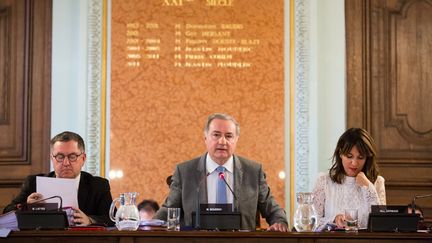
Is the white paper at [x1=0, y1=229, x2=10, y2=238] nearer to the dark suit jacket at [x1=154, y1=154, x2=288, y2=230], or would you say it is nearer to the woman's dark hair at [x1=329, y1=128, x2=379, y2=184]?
the dark suit jacket at [x1=154, y1=154, x2=288, y2=230]

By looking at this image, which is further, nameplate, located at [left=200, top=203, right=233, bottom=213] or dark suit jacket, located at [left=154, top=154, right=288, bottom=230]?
dark suit jacket, located at [left=154, top=154, right=288, bottom=230]

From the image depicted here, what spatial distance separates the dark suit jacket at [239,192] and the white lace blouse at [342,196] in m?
0.28

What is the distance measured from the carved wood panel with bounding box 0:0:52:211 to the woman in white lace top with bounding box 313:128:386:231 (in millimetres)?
2538

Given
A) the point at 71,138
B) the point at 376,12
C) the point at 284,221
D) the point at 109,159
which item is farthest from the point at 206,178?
the point at 376,12

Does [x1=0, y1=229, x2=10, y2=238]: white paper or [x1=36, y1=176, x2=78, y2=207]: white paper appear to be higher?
[x1=36, y1=176, x2=78, y2=207]: white paper

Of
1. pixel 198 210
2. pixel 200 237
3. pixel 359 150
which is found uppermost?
pixel 359 150

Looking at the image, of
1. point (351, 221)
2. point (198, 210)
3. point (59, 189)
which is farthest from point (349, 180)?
point (59, 189)

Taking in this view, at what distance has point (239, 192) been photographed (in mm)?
5008

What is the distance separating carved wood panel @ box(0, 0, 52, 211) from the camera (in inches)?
259

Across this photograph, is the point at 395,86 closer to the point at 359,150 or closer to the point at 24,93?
the point at 359,150

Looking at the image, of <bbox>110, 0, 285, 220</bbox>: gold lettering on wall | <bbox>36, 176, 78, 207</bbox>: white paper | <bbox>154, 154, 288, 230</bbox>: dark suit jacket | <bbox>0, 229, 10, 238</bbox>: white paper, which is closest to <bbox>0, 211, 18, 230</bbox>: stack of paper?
<bbox>0, 229, 10, 238</bbox>: white paper

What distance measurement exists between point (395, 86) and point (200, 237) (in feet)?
10.3

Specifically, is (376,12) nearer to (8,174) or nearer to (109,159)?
(109,159)

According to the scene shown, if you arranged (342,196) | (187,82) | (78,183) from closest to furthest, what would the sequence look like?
(78,183) < (342,196) < (187,82)
